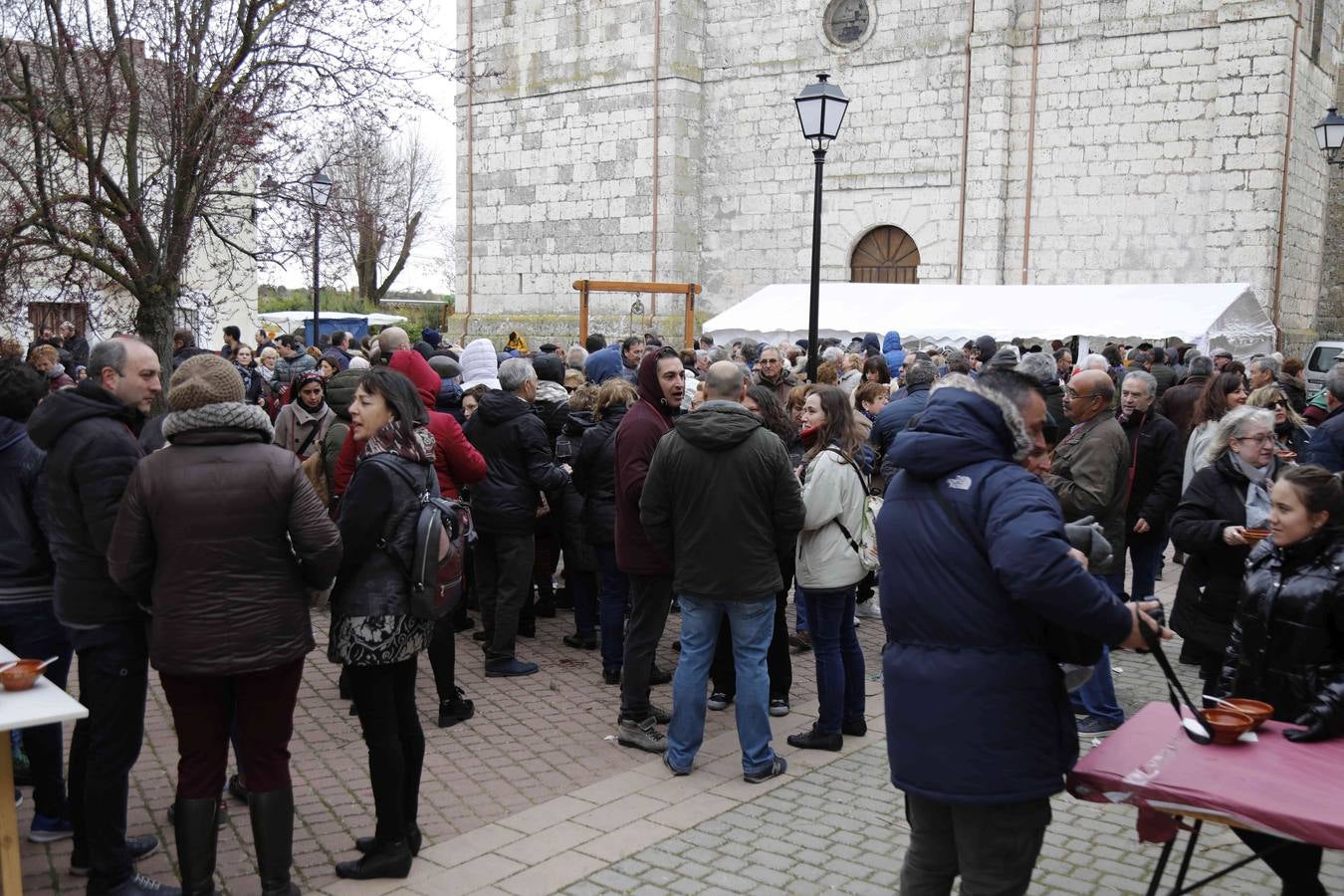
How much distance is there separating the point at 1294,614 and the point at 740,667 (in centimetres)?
237

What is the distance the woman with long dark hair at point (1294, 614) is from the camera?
3720 mm

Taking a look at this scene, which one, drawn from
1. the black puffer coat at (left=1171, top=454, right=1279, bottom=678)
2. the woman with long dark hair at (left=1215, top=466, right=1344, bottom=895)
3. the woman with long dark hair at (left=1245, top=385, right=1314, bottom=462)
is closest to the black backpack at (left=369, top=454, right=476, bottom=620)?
the woman with long dark hair at (left=1215, top=466, right=1344, bottom=895)

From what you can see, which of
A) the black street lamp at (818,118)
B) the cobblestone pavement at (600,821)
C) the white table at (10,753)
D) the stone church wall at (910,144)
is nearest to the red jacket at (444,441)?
the cobblestone pavement at (600,821)

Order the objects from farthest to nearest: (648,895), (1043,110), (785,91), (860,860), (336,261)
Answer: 1. (785,91)
2. (1043,110)
3. (336,261)
4. (860,860)
5. (648,895)

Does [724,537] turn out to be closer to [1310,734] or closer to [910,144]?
[1310,734]

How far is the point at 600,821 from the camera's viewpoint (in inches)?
191

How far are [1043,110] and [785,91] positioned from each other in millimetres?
4888

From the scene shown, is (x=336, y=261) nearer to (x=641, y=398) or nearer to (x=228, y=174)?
(x=228, y=174)

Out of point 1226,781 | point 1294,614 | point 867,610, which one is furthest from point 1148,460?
point 1226,781

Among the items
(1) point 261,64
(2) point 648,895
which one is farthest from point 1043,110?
(2) point 648,895

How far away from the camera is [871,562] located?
227 inches

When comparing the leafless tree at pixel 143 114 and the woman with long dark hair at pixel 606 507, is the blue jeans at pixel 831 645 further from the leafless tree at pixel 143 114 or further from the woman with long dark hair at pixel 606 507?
Result: the leafless tree at pixel 143 114

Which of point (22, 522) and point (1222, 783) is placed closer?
point (1222, 783)

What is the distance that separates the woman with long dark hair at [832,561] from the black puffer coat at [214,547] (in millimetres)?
2640
